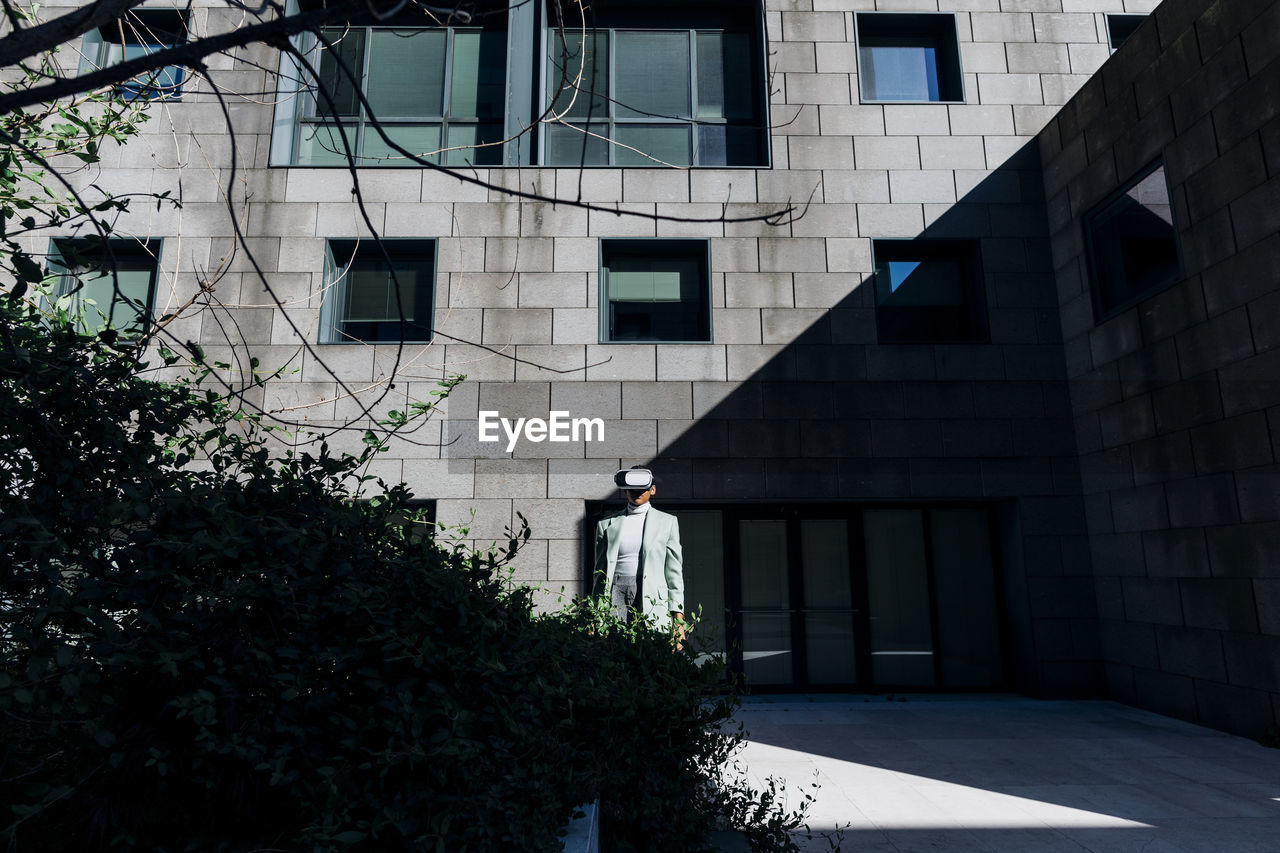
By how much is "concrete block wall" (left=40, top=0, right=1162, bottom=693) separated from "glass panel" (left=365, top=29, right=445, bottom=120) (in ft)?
4.42

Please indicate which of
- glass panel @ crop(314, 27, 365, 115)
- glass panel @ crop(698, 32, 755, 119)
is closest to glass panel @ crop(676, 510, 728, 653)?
glass panel @ crop(698, 32, 755, 119)

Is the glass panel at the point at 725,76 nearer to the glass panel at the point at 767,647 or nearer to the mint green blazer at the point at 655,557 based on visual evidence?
the mint green blazer at the point at 655,557

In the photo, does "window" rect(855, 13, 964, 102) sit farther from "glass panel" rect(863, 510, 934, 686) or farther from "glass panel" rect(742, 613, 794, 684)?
"glass panel" rect(742, 613, 794, 684)

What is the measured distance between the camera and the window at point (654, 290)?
33.7 feet

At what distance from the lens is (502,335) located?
32.3 feet

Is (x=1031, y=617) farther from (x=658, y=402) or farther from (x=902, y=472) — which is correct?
(x=658, y=402)

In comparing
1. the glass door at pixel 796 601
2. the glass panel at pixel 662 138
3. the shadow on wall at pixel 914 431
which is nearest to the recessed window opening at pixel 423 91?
the glass panel at pixel 662 138

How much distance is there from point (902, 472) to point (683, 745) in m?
6.81

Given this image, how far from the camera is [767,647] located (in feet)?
32.4

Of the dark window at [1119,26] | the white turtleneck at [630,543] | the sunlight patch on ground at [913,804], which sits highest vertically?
the dark window at [1119,26]

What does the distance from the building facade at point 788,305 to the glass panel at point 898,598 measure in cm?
4

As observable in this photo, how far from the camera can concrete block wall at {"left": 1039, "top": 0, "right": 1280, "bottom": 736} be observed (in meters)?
6.95

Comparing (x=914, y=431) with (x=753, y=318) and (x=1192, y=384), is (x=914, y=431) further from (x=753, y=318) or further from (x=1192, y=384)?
(x=1192, y=384)

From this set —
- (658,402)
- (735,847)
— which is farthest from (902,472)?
(735,847)
